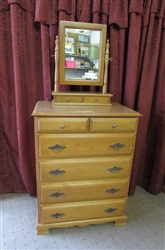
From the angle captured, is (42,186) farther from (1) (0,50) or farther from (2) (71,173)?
(1) (0,50)

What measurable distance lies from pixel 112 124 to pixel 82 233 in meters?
A: 0.96

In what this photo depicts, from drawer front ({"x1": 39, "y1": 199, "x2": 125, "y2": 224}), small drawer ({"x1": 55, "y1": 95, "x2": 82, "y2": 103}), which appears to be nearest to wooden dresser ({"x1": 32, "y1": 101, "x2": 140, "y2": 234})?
drawer front ({"x1": 39, "y1": 199, "x2": 125, "y2": 224})

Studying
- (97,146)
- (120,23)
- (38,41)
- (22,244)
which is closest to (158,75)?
(120,23)

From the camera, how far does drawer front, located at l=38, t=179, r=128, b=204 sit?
53.7 inches

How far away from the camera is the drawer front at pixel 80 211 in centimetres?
142

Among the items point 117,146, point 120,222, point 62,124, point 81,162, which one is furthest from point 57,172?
point 120,222

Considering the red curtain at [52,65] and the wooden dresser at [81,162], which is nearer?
the wooden dresser at [81,162]

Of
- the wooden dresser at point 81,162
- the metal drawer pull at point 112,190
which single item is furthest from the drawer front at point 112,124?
the metal drawer pull at point 112,190

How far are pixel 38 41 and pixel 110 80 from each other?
0.74m

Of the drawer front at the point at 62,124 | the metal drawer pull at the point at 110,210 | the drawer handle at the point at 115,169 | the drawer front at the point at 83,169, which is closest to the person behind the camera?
the drawer front at the point at 62,124

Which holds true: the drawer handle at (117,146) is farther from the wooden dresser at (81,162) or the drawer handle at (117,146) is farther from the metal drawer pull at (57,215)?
the metal drawer pull at (57,215)

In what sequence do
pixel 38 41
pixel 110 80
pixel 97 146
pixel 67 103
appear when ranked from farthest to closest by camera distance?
pixel 110 80, pixel 38 41, pixel 67 103, pixel 97 146

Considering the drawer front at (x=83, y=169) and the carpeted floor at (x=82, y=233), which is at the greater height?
the drawer front at (x=83, y=169)

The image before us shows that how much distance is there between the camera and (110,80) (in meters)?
1.69
